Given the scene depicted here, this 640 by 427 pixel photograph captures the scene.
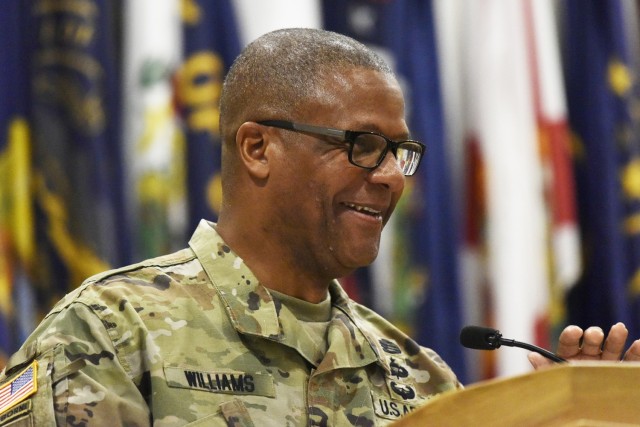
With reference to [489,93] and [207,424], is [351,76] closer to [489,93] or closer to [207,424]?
[207,424]

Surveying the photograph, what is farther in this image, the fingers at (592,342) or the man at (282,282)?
the fingers at (592,342)

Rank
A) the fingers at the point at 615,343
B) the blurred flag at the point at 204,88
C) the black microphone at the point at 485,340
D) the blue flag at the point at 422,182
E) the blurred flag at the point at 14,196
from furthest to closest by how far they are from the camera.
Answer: the blue flag at the point at 422,182
the blurred flag at the point at 204,88
the blurred flag at the point at 14,196
the fingers at the point at 615,343
the black microphone at the point at 485,340

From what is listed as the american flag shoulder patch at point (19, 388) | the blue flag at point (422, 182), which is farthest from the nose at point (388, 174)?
the blue flag at point (422, 182)

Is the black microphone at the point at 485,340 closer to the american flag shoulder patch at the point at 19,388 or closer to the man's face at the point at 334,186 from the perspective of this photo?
the man's face at the point at 334,186

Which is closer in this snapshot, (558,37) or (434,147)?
(434,147)

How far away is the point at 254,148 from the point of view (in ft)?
7.17

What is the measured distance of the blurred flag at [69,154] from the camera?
118 inches

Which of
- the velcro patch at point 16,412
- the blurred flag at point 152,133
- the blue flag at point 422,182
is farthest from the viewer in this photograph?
the blue flag at point 422,182

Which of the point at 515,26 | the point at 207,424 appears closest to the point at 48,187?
the point at 207,424

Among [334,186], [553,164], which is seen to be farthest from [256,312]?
[553,164]

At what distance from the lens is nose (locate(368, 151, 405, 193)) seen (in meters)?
2.13

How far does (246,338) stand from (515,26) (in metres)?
2.09

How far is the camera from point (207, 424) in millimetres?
1851

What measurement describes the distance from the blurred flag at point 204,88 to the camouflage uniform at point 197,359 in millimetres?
1034
